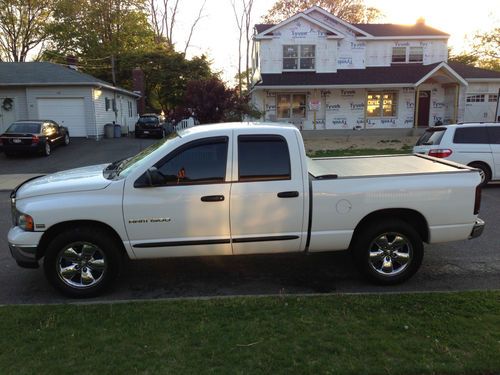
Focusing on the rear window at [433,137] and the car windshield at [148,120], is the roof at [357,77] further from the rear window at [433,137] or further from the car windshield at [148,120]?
the rear window at [433,137]

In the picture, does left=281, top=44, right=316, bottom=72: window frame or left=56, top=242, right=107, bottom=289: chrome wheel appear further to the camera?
left=281, top=44, right=316, bottom=72: window frame

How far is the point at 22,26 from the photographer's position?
46.8 m

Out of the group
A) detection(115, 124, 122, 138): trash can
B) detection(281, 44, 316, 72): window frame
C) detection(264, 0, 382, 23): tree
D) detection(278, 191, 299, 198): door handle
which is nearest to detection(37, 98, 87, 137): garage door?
detection(115, 124, 122, 138): trash can

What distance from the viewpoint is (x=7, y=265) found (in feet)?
19.8

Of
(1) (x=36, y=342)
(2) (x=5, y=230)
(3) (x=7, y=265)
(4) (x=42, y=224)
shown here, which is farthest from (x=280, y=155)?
(2) (x=5, y=230)

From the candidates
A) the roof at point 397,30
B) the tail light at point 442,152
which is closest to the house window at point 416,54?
the roof at point 397,30

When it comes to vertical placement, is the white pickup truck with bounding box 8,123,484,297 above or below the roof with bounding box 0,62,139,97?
below

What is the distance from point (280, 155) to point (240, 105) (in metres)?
15.5

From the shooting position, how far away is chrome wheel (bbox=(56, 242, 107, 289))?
189 inches

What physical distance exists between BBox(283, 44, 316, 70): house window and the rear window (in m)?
17.4

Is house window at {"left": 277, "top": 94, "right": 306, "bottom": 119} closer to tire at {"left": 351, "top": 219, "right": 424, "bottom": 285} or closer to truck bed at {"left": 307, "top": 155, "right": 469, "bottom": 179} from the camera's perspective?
truck bed at {"left": 307, "top": 155, "right": 469, "bottom": 179}

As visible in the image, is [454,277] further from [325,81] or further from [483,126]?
[325,81]

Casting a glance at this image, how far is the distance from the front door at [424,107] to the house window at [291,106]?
24.7 ft

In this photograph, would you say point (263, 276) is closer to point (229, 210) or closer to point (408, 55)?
point (229, 210)
